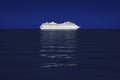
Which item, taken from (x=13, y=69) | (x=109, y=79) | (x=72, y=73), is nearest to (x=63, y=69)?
(x=72, y=73)

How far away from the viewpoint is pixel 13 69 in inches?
800

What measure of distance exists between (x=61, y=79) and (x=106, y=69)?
4.56 m

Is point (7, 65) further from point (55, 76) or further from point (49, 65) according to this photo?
point (55, 76)

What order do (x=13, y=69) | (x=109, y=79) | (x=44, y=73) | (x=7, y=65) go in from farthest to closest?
1. (x=7, y=65)
2. (x=13, y=69)
3. (x=44, y=73)
4. (x=109, y=79)

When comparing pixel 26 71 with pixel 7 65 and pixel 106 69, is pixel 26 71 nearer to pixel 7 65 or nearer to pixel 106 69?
pixel 7 65

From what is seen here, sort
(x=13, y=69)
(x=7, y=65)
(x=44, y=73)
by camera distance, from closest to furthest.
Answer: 1. (x=44, y=73)
2. (x=13, y=69)
3. (x=7, y=65)

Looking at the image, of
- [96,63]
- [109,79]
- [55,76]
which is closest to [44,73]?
[55,76]

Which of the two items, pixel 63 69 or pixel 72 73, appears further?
pixel 63 69

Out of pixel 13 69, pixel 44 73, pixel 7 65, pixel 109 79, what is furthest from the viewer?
pixel 7 65

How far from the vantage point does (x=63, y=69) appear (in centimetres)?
2052

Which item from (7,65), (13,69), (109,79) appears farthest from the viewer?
(7,65)

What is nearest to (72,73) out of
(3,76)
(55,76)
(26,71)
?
(55,76)

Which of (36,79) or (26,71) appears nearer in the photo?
(36,79)

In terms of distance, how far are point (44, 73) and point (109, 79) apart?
3963 mm
